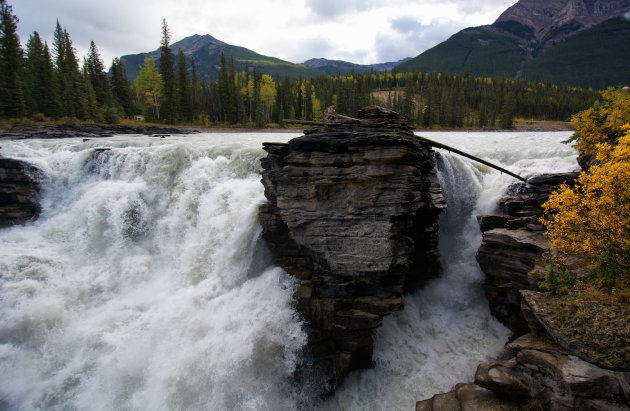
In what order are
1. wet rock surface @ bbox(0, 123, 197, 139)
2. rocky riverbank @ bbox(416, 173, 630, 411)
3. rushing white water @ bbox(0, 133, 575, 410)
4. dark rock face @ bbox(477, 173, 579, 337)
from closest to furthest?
rocky riverbank @ bbox(416, 173, 630, 411)
rushing white water @ bbox(0, 133, 575, 410)
dark rock face @ bbox(477, 173, 579, 337)
wet rock surface @ bbox(0, 123, 197, 139)

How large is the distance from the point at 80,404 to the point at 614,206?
18127 mm

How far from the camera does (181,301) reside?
519 inches

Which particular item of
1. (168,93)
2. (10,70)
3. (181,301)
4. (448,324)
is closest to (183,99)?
(168,93)

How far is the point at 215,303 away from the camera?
13055mm

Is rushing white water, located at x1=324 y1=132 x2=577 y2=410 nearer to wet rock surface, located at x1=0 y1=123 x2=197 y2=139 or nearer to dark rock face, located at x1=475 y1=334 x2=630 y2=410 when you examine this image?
dark rock face, located at x1=475 y1=334 x2=630 y2=410

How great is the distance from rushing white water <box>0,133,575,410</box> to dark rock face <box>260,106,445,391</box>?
1283mm

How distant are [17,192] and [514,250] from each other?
2728cm

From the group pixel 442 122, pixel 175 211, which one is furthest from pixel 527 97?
pixel 175 211

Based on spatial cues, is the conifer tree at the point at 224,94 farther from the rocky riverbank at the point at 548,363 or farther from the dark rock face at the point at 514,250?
the rocky riverbank at the point at 548,363

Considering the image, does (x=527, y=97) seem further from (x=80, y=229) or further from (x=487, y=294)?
(x=80, y=229)

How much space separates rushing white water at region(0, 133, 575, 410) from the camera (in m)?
11.0

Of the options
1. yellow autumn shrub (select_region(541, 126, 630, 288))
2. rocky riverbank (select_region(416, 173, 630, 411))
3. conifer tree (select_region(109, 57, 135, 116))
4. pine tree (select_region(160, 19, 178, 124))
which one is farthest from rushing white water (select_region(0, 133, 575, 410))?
conifer tree (select_region(109, 57, 135, 116))

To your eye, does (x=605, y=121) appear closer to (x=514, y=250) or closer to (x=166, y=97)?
(x=514, y=250)

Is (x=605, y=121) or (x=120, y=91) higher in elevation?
(x=120, y=91)
